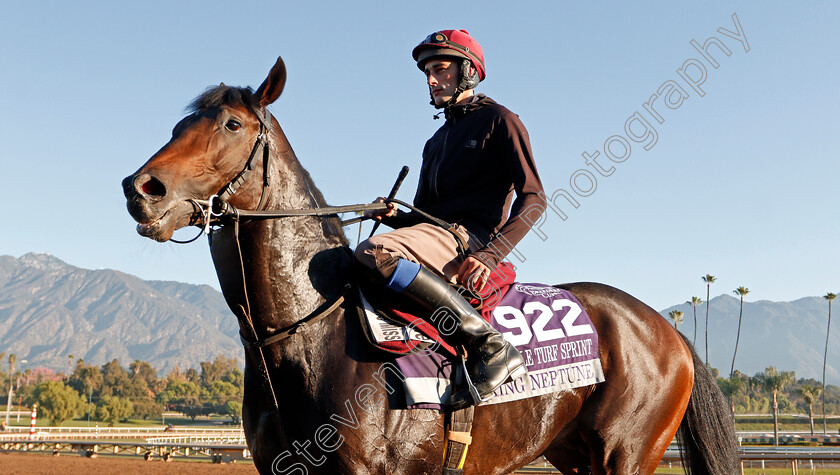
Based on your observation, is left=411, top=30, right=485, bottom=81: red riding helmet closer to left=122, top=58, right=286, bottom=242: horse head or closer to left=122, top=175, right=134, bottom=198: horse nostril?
left=122, top=58, right=286, bottom=242: horse head

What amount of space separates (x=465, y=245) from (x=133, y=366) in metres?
129

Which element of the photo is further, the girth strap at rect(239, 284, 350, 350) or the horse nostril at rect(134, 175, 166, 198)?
the girth strap at rect(239, 284, 350, 350)

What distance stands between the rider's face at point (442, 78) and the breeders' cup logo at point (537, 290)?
1.30m

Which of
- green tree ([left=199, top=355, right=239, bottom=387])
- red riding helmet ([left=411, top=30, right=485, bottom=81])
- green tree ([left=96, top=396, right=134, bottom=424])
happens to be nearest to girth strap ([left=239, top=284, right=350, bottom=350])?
red riding helmet ([left=411, top=30, right=485, bottom=81])

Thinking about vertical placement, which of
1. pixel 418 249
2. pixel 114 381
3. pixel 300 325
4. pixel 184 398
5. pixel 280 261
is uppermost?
pixel 114 381

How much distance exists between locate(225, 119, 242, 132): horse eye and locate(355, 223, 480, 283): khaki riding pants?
86 centimetres

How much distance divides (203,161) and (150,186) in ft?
0.96

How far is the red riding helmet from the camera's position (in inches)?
162

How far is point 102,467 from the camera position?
2169 cm

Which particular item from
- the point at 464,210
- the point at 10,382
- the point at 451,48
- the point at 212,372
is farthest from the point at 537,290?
the point at 212,372

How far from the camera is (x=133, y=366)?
120312mm

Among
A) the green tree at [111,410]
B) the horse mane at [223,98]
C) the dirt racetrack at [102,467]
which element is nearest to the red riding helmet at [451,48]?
the horse mane at [223,98]

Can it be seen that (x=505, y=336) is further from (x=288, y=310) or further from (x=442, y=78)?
(x=442, y=78)

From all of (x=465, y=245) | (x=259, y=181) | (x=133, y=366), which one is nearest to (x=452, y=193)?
(x=465, y=245)
